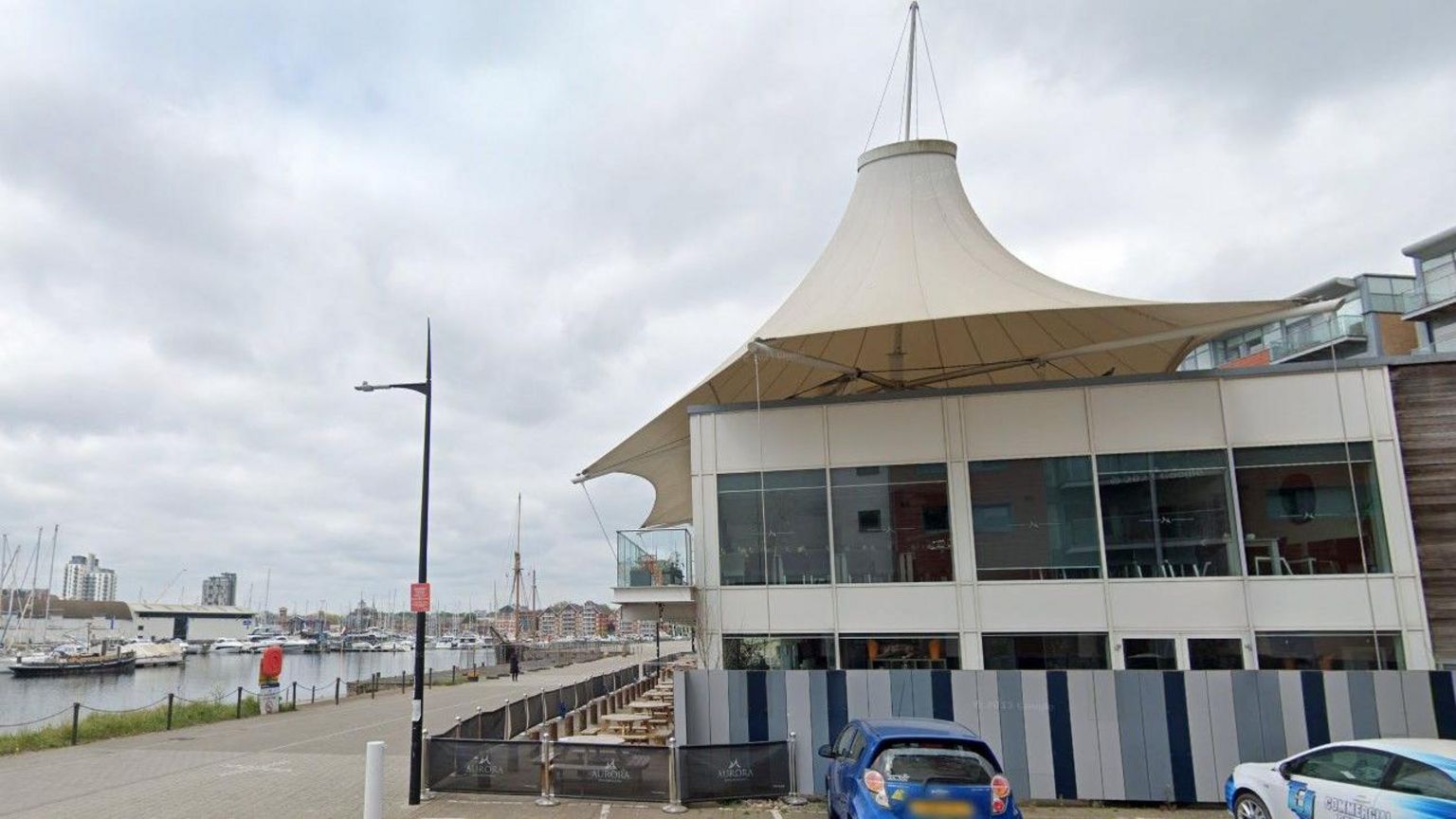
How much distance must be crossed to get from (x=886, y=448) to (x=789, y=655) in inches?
174

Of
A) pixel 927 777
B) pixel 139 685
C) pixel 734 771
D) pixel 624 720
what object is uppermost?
pixel 927 777

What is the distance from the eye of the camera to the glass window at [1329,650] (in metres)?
15.9

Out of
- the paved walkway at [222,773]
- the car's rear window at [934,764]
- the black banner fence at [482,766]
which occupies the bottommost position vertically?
the paved walkway at [222,773]

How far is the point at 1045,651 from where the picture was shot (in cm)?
1692

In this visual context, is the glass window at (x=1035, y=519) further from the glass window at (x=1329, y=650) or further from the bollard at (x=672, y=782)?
the bollard at (x=672, y=782)

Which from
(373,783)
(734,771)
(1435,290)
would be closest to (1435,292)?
(1435,290)

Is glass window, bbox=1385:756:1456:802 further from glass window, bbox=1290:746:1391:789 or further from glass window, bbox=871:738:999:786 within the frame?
glass window, bbox=871:738:999:786

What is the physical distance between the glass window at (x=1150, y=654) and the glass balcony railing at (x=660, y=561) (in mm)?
8399

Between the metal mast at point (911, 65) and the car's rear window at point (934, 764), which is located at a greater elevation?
the metal mast at point (911, 65)

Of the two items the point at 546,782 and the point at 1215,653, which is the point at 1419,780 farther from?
the point at 546,782

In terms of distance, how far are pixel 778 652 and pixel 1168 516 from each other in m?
7.65

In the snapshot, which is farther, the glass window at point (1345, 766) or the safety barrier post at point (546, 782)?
the safety barrier post at point (546, 782)

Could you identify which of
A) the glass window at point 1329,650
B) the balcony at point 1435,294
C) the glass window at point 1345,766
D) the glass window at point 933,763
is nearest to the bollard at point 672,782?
the glass window at point 933,763

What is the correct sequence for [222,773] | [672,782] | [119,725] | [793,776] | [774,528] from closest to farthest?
1. [672,782]
2. [793,776]
3. [222,773]
4. [774,528]
5. [119,725]
